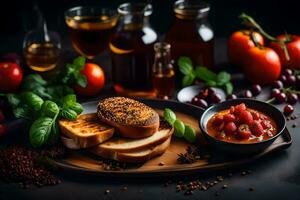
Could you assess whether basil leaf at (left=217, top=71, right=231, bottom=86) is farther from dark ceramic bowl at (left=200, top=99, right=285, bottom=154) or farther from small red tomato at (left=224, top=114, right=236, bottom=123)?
small red tomato at (left=224, top=114, right=236, bottom=123)

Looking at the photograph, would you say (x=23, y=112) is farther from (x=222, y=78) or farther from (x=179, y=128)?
(x=222, y=78)

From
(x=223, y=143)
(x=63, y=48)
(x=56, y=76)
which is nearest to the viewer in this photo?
(x=223, y=143)

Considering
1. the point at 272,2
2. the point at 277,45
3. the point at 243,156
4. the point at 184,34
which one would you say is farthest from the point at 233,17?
the point at 243,156

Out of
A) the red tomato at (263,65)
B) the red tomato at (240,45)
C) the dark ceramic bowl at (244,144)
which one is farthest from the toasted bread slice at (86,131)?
the red tomato at (240,45)

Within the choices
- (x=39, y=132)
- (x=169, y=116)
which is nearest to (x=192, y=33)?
(x=169, y=116)

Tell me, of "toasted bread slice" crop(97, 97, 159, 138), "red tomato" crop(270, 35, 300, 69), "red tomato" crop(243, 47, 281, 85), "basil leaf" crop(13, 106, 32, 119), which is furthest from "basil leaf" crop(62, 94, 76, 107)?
"red tomato" crop(270, 35, 300, 69)

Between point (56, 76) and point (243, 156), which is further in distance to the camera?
point (56, 76)

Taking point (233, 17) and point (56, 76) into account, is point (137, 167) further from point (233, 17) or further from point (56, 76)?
point (233, 17)
